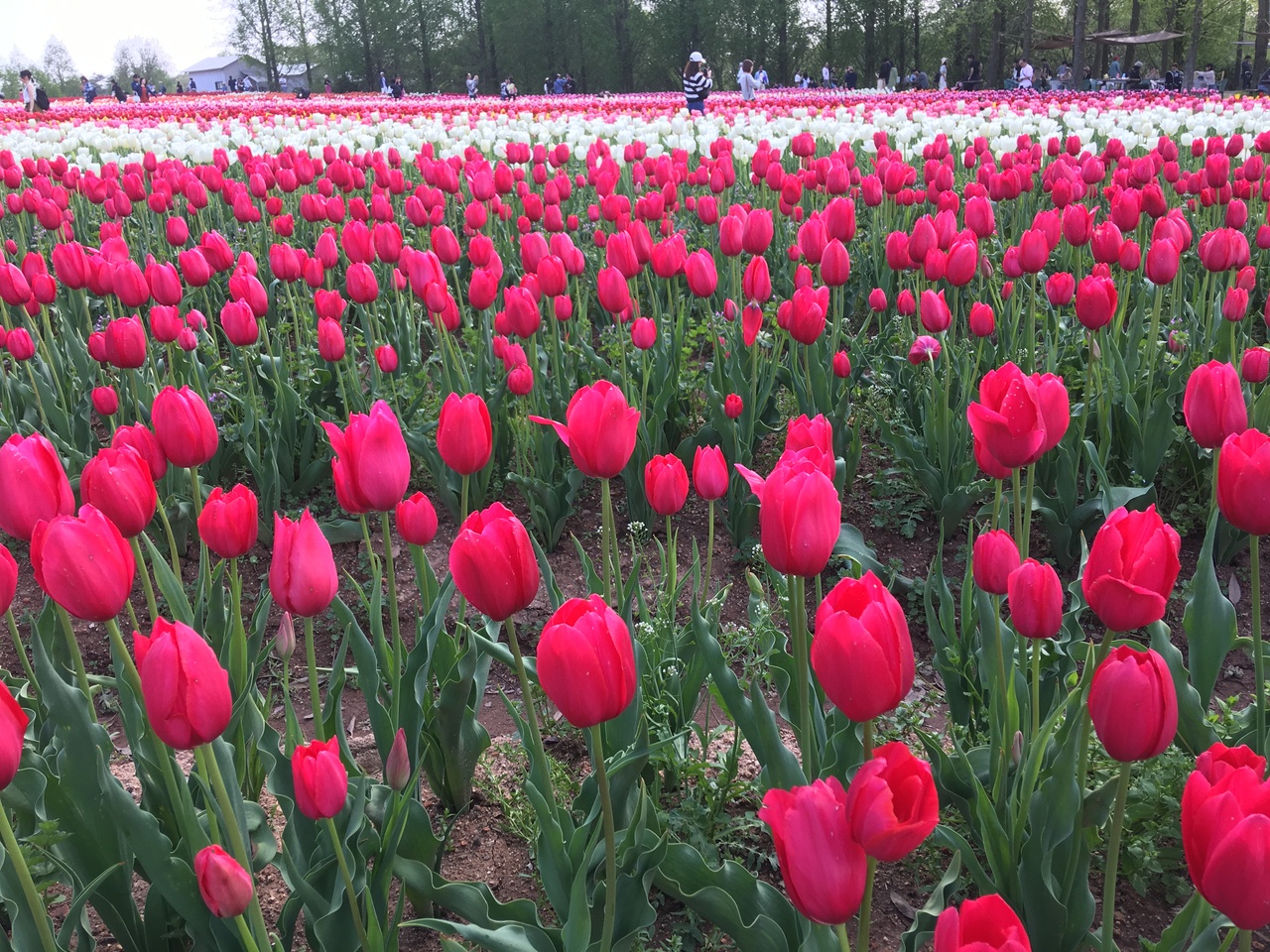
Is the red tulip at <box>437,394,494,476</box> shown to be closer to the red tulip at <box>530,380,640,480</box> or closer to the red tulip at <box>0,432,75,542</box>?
the red tulip at <box>530,380,640,480</box>

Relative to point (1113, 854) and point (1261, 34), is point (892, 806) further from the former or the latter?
point (1261, 34)

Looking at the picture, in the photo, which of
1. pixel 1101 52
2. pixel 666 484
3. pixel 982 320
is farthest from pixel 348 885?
pixel 1101 52

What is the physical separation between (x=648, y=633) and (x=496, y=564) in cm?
112

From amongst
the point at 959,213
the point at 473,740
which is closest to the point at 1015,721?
the point at 473,740

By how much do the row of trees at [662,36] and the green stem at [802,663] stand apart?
50199mm

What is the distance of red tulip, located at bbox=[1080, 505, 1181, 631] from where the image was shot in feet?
3.87

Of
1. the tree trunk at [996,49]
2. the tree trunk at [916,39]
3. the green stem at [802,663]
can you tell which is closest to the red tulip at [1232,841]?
the green stem at [802,663]

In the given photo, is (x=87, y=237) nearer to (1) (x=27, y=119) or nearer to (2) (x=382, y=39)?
(1) (x=27, y=119)

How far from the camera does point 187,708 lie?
1.13 meters

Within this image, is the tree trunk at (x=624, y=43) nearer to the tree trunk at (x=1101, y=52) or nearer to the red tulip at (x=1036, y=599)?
the tree trunk at (x=1101, y=52)

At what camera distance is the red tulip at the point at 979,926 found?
739mm

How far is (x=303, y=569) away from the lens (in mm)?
1483

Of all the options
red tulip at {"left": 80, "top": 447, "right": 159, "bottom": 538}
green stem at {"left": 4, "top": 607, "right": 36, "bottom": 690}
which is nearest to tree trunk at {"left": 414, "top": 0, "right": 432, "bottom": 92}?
green stem at {"left": 4, "top": 607, "right": 36, "bottom": 690}

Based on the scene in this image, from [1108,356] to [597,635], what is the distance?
120 inches
